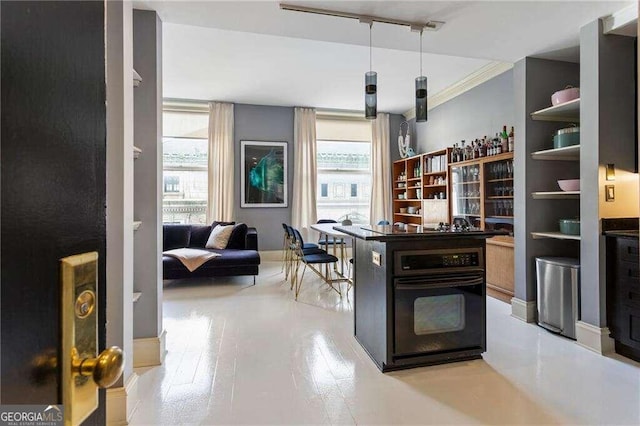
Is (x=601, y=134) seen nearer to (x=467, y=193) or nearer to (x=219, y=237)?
(x=467, y=193)

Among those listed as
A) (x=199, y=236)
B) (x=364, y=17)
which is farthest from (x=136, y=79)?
(x=199, y=236)

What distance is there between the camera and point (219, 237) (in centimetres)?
520

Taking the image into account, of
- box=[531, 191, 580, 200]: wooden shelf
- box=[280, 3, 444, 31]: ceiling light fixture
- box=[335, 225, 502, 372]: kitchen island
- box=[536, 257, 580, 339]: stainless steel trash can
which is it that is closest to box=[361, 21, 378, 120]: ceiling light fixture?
box=[280, 3, 444, 31]: ceiling light fixture

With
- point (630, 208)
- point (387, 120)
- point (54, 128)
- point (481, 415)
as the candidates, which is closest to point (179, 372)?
point (481, 415)

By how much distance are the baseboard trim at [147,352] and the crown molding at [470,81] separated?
179 inches

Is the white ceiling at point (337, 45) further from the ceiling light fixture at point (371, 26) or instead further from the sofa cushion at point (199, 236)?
the sofa cushion at point (199, 236)

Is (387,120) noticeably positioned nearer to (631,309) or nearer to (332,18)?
(332,18)

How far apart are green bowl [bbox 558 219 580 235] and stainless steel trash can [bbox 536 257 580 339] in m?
0.26

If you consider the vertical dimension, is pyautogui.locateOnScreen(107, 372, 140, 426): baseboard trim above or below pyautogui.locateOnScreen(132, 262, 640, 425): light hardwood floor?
above

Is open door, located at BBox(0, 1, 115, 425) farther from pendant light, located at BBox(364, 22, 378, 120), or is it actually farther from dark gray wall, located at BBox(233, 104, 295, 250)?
dark gray wall, located at BBox(233, 104, 295, 250)

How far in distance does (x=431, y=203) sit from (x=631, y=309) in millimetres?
2775

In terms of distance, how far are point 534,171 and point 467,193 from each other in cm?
134

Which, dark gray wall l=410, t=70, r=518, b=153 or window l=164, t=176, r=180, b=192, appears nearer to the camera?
dark gray wall l=410, t=70, r=518, b=153

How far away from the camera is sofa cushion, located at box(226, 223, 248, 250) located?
523 centimetres
